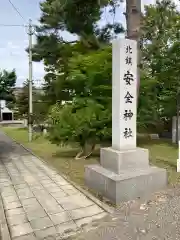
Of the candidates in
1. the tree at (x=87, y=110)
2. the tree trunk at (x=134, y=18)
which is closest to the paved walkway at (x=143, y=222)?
the tree at (x=87, y=110)

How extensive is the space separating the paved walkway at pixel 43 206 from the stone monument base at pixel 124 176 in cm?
43

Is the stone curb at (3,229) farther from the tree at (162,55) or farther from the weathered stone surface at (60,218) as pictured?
the tree at (162,55)

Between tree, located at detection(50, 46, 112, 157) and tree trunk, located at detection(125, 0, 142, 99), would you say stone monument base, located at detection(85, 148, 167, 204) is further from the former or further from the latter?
tree trunk, located at detection(125, 0, 142, 99)

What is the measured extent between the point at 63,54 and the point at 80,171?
10074 mm

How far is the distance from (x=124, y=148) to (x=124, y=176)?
0.70 m

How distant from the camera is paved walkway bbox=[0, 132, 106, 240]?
12.6 feet

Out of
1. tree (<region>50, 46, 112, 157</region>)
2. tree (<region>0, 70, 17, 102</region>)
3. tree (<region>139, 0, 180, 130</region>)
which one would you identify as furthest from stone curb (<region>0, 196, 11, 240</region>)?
tree (<region>0, 70, 17, 102</region>)

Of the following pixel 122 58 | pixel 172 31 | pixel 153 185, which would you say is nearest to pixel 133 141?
pixel 153 185

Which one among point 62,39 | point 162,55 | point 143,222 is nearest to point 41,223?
point 143,222

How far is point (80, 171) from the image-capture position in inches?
293

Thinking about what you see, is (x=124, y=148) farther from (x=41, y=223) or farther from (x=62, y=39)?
(x=62, y=39)

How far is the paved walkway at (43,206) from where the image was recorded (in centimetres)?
383

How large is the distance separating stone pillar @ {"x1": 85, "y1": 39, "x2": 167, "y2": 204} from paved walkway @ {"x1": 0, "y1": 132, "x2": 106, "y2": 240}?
2.05ft

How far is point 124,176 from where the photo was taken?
5094 millimetres
